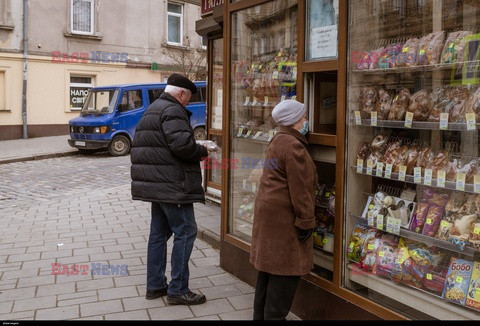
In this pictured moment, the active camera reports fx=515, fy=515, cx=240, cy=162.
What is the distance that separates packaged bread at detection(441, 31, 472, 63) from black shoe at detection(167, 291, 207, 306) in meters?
2.63

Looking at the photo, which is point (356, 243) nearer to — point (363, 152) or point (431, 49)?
point (363, 152)

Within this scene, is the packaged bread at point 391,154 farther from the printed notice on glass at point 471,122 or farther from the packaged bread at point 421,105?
the printed notice on glass at point 471,122

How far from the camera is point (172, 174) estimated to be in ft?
13.9

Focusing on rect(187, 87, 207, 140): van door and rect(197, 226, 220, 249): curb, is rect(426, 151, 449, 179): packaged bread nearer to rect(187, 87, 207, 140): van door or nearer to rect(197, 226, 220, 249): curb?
rect(197, 226, 220, 249): curb

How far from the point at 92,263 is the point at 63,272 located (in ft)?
1.15

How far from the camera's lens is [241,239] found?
491cm

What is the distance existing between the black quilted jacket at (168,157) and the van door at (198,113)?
11.3 m

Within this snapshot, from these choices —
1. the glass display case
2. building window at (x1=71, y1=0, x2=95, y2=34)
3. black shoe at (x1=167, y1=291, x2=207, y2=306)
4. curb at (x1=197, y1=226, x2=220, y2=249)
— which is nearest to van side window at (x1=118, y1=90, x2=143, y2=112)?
building window at (x1=71, y1=0, x2=95, y2=34)

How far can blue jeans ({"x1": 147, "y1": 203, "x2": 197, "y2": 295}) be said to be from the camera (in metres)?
4.30

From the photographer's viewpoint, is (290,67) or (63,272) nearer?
(290,67)

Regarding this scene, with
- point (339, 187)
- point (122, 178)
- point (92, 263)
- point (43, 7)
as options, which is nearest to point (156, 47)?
point (43, 7)

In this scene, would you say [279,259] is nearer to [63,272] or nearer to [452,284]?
[452,284]

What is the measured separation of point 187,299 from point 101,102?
12203 millimetres
